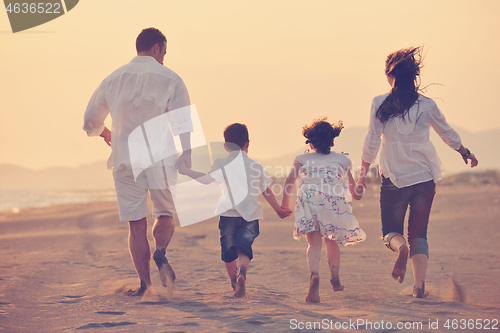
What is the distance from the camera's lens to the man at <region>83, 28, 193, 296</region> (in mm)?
3879

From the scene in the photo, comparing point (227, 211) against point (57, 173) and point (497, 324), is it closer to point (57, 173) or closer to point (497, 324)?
point (497, 324)

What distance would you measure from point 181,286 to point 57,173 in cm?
9903

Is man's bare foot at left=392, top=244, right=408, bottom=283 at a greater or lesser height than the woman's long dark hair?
lesser

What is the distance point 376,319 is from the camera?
2.88 m

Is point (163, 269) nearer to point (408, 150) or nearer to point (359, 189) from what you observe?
point (359, 189)

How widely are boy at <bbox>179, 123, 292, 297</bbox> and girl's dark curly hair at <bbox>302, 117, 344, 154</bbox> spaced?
52cm

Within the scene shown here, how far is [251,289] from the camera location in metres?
4.34

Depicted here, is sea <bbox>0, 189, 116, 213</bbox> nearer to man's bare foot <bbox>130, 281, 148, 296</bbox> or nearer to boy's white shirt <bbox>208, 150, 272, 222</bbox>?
man's bare foot <bbox>130, 281, 148, 296</bbox>

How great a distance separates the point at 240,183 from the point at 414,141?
1.50 metres

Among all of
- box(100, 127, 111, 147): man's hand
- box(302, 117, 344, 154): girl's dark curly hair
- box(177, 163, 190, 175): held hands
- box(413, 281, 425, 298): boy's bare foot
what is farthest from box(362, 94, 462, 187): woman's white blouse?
box(100, 127, 111, 147): man's hand

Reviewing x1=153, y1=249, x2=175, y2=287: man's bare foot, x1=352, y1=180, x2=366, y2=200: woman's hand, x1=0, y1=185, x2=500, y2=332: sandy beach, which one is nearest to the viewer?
x1=0, y1=185, x2=500, y2=332: sandy beach

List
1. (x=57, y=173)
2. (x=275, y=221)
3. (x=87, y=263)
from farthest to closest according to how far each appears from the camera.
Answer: (x=57, y=173) < (x=275, y=221) < (x=87, y=263)

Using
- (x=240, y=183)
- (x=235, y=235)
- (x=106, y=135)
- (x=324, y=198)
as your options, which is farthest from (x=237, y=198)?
(x=106, y=135)

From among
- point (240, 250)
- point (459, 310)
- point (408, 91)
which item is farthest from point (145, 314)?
point (408, 91)
